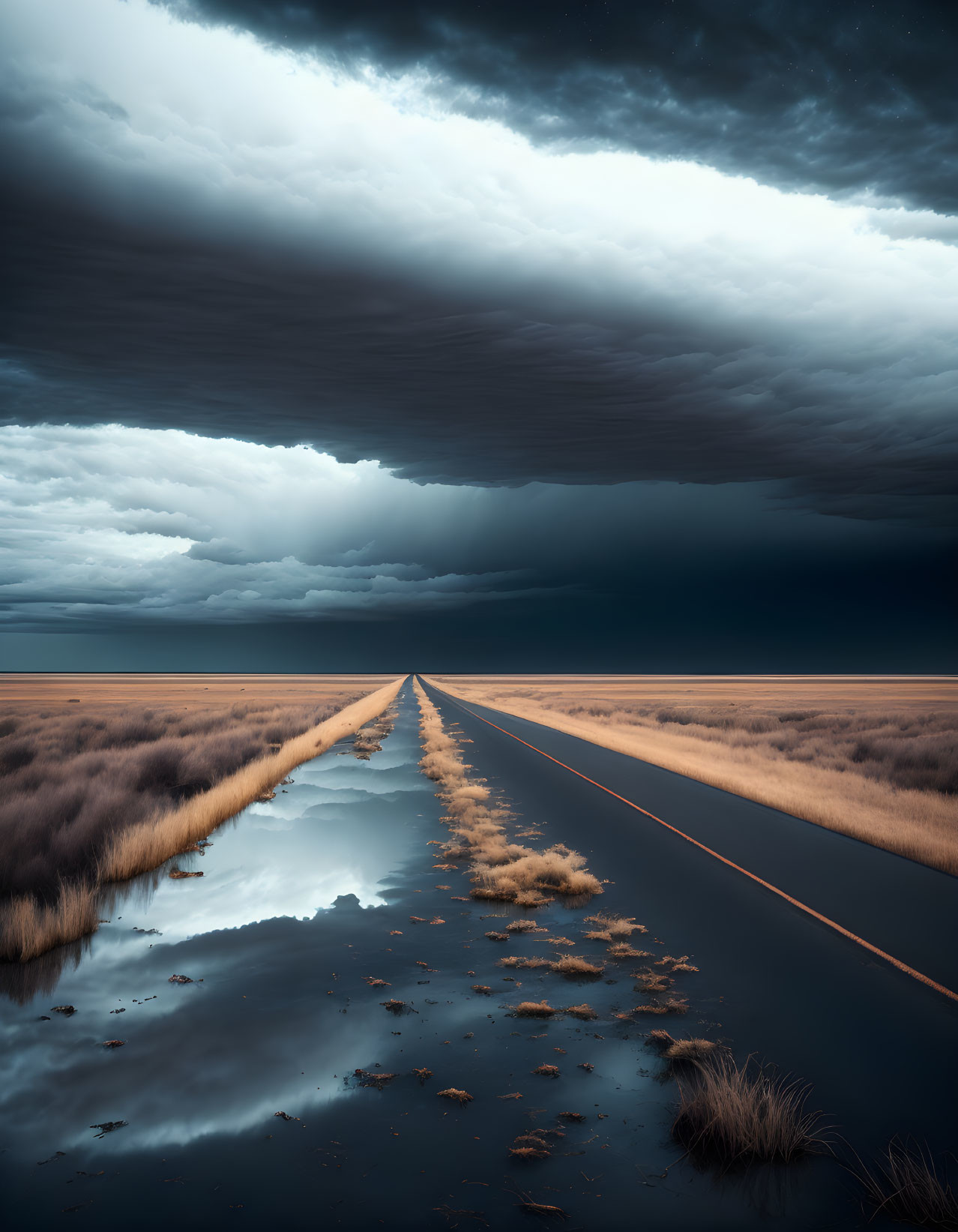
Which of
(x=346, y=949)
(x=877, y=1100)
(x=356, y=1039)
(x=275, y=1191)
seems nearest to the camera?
(x=275, y=1191)

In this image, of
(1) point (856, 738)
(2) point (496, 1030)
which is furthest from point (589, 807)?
(1) point (856, 738)

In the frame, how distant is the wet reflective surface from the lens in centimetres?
411

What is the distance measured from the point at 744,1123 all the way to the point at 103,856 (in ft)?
32.3

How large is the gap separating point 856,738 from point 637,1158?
29.7 metres

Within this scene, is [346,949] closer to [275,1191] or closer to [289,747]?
[275,1191]

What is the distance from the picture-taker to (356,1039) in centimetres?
614

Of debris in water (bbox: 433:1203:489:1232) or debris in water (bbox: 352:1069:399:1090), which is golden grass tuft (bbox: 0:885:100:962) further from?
debris in water (bbox: 433:1203:489:1232)

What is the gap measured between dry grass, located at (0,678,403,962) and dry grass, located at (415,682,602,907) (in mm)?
4224

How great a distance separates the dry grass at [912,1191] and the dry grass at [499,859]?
5.79 metres

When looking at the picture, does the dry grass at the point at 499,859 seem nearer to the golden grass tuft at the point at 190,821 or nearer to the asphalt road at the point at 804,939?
the asphalt road at the point at 804,939

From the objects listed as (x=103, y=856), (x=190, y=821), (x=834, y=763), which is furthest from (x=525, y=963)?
(x=834, y=763)

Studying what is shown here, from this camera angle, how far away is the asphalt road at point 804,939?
5254mm

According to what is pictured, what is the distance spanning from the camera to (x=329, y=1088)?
210 inches

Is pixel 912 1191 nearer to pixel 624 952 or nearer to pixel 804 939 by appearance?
pixel 624 952
